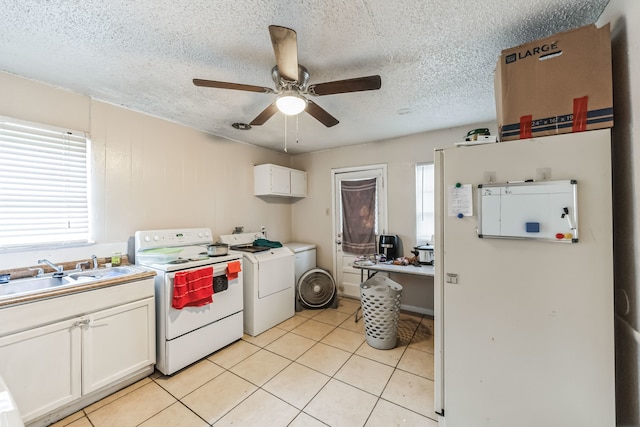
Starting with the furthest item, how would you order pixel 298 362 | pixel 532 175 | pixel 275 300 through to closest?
pixel 275 300 → pixel 298 362 → pixel 532 175

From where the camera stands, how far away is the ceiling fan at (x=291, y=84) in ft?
4.32

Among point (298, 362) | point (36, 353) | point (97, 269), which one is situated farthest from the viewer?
point (298, 362)

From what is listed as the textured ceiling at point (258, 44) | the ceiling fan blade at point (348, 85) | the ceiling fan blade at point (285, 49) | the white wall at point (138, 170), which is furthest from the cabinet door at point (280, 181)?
the ceiling fan blade at point (285, 49)

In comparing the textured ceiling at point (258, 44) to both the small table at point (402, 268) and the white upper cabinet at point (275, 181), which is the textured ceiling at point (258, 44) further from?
the small table at point (402, 268)

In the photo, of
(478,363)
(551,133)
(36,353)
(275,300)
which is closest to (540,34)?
(551,133)

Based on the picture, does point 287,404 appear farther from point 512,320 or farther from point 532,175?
point 532,175

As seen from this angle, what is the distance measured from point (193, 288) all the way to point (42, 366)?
95 centimetres

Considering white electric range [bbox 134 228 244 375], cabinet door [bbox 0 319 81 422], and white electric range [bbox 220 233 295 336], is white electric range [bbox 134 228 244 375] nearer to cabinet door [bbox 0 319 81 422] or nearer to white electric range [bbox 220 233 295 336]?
white electric range [bbox 220 233 295 336]

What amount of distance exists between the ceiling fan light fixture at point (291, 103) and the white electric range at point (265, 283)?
5.75ft

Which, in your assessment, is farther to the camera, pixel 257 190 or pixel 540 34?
pixel 257 190

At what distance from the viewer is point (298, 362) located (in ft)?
7.75

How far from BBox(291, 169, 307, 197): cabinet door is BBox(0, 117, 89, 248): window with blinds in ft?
8.16

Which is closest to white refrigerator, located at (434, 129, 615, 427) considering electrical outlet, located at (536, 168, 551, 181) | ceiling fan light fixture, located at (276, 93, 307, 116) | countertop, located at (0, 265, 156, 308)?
electrical outlet, located at (536, 168, 551, 181)

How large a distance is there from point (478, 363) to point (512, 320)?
321 millimetres
